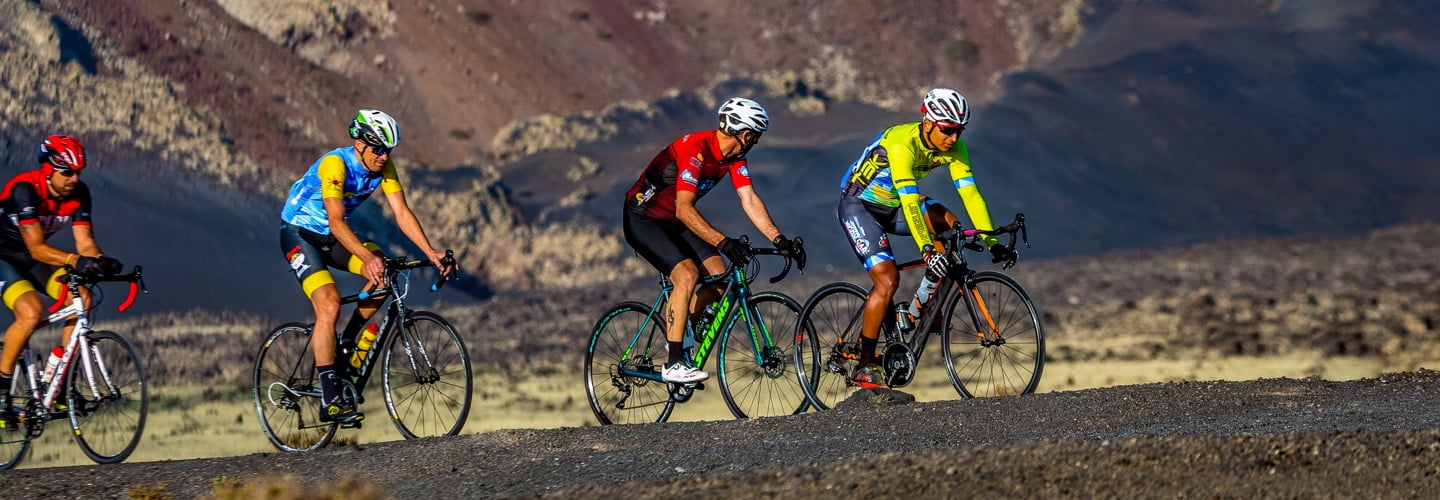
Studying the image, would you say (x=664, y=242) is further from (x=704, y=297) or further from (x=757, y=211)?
(x=757, y=211)

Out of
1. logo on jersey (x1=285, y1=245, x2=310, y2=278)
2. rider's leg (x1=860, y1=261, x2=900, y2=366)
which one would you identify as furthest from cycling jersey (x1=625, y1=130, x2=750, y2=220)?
logo on jersey (x1=285, y1=245, x2=310, y2=278)

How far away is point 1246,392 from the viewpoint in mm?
9836

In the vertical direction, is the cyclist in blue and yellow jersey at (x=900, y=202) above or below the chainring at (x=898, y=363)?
above

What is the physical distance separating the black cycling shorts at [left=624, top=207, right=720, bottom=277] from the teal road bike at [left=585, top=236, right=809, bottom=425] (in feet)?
0.58

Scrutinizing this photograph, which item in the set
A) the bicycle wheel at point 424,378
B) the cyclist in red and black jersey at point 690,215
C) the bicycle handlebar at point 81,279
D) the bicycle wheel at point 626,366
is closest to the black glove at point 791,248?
the cyclist in red and black jersey at point 690,215

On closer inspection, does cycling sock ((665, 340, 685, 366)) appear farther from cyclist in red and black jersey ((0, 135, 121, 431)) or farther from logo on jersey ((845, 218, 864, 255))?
cyclist in red and black jersey ((0, 135, 121, 431))

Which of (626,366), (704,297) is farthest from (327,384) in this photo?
(704,297)

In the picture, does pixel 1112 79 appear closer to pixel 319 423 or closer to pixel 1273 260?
pixel 1273 260

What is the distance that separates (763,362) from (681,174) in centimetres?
132

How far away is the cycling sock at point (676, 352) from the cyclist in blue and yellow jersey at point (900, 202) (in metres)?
1.21

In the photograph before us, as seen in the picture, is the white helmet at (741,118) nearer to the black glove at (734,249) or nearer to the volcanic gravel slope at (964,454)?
the black glove at (734,249)

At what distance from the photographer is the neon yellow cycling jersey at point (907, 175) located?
368 inches

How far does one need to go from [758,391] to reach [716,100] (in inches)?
1769

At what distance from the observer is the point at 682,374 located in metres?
9.34
